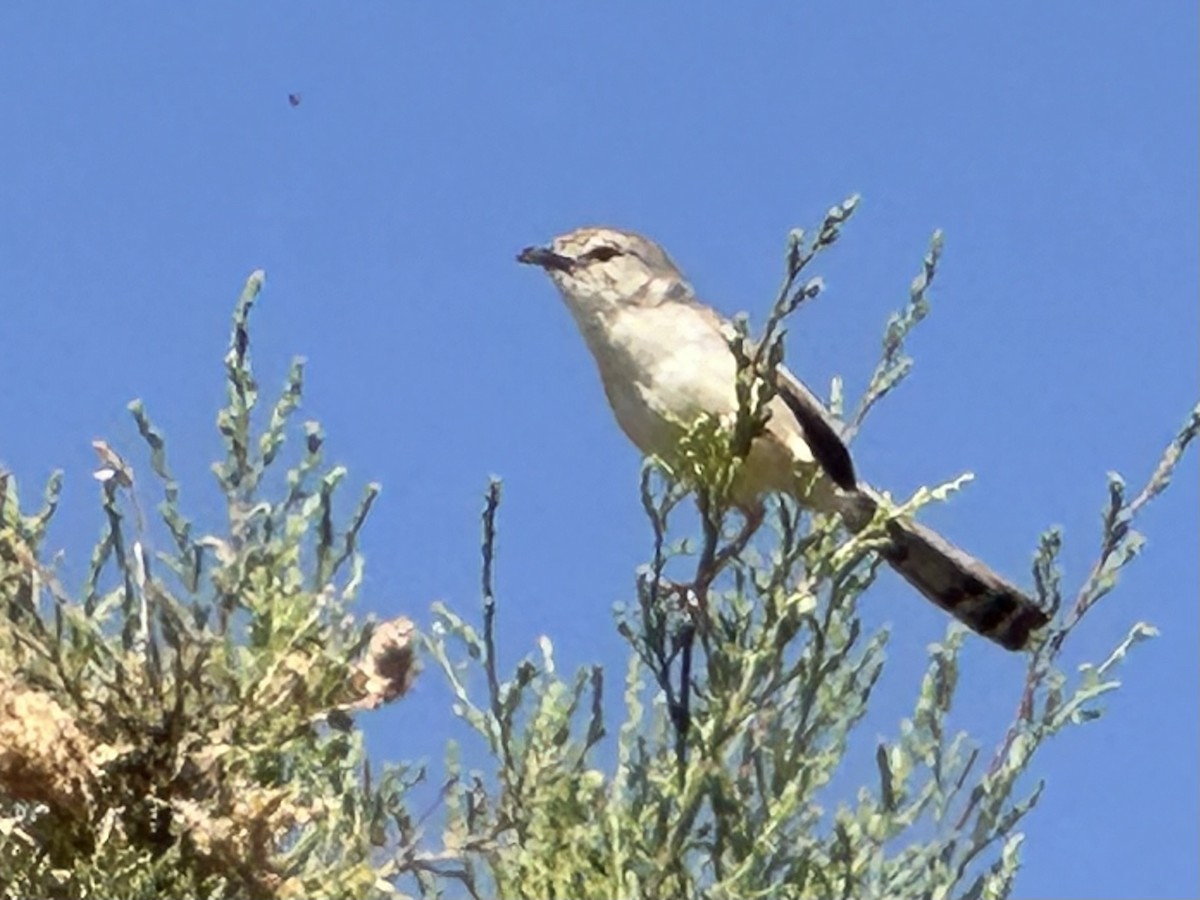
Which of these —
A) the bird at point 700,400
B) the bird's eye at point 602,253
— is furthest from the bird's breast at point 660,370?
the bird's eye at point 602,253

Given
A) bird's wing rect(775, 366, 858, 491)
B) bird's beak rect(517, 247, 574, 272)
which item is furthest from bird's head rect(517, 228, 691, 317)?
bird's wing rect(775, 366, 858, 491)

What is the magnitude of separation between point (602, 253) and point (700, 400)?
766 mm

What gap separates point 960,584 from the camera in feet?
18.6

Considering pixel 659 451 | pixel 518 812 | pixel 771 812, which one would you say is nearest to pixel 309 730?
pixel 518 812

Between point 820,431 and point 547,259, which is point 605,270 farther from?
point 820,431

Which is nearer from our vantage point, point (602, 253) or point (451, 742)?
point (451, 742)

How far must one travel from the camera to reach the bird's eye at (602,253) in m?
5.98

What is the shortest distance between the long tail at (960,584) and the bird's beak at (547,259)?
1120mm

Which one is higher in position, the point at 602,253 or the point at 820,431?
the point at 602,253

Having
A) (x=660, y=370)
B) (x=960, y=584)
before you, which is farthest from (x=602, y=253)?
(x=960, y=584)

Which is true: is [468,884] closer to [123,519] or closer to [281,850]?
[281,850]

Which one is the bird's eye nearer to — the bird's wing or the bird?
the bird

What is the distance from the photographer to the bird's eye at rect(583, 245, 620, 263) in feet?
19.6

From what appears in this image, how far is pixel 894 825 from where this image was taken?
380 cm
